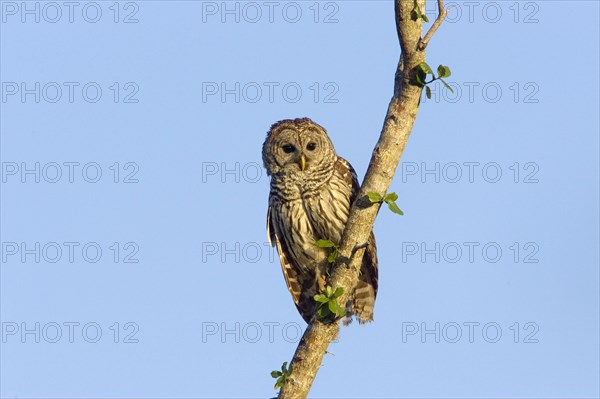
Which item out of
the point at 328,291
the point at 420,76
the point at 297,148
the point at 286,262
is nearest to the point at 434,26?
the point at 420,76

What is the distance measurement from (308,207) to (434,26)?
3609 millimetres

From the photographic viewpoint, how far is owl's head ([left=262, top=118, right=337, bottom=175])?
34.8 ft

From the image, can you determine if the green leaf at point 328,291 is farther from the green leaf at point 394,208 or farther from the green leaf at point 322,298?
the green leaf at point 394,208

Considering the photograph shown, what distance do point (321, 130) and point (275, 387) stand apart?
3.89 meters

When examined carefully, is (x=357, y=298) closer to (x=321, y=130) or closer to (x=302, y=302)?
(x=302, y=302)

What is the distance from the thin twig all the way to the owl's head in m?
3.45

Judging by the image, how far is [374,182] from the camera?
7.66 meters

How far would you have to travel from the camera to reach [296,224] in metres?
10.4

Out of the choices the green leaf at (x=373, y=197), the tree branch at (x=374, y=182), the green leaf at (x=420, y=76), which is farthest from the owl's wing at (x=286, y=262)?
the green leaf at (x=420, y=76)

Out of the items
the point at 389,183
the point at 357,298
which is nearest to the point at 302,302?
the point at 357,298

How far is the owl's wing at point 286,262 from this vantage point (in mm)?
10875

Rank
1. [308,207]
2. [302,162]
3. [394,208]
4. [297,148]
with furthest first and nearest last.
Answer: [297,148] → [302,162] → [308,207] → [394,208]

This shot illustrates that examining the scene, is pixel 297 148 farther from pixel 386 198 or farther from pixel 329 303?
pixel 386 198

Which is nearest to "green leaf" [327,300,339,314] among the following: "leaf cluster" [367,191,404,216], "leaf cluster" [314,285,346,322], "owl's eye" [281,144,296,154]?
"leaf cluster" [314,285,346,322]
